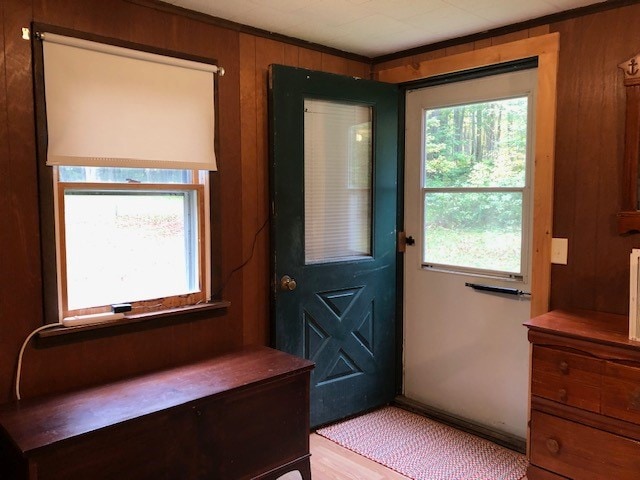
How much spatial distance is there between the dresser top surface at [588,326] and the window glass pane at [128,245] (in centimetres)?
163

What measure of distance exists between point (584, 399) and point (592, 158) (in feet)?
3.61

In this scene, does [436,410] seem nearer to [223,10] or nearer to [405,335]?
[405,335]

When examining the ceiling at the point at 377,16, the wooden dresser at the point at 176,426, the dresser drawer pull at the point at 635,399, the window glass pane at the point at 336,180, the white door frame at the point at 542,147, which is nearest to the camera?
the wooden dresser at the point at 176,426

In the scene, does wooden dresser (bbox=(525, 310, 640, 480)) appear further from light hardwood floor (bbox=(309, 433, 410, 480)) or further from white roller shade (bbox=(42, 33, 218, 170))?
white roller shade (bbox=(42, 33, 218, 170))

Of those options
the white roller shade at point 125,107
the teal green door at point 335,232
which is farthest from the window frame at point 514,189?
the white roller shade at point 125,107

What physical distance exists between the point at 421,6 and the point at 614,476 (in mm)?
2136

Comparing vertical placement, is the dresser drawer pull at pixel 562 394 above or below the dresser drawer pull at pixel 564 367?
below

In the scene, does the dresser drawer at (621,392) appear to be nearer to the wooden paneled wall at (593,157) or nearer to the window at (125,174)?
the wooden paneled wall at (593,157)

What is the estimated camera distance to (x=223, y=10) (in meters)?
2.46

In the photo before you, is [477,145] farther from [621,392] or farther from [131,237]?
[131,237]

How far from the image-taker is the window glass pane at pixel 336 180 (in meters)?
2.97

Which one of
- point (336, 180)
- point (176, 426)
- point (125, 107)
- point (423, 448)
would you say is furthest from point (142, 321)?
point (423, 448)

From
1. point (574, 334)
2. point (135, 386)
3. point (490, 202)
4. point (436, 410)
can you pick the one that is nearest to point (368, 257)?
point (490, 202)

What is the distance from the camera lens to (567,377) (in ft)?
7.22
